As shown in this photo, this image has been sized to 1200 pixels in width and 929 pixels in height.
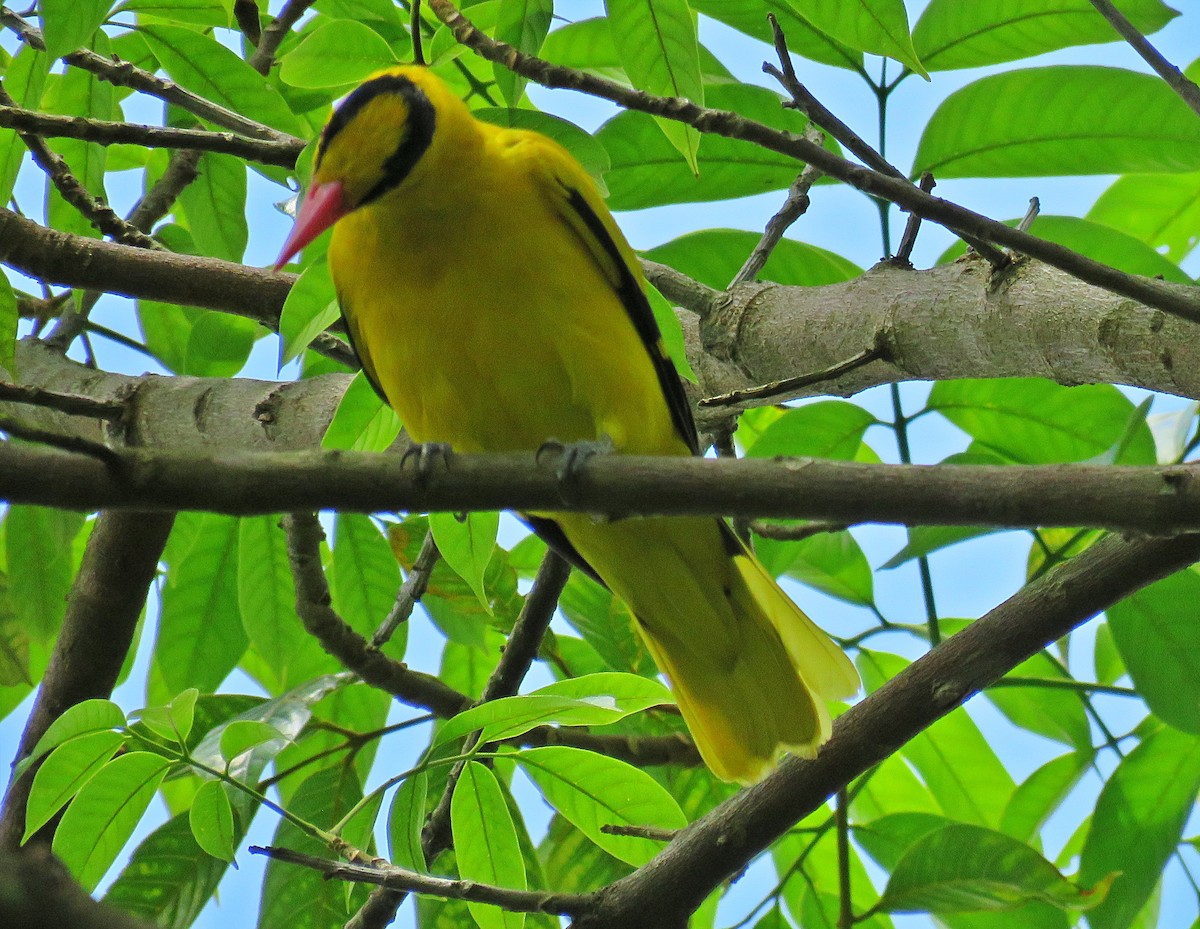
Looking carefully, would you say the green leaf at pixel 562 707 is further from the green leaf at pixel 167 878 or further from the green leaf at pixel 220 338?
the green leaf at pixel 220 338

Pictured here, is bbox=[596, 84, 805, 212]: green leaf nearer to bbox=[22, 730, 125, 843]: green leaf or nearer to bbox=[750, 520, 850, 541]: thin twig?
bbox=[750, 520, 850, 541]: thin twig

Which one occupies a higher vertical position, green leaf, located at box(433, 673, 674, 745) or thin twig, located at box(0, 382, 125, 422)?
thin twig, located at box(0, 382, 125, 422)

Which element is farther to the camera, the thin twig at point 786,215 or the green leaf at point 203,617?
the green leaf at point 203,617

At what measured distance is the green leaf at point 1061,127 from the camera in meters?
2.27

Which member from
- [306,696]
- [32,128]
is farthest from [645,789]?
[32,128]

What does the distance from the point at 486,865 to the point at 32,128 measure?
5.17 ft

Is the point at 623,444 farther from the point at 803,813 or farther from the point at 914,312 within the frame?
the point at 803,813

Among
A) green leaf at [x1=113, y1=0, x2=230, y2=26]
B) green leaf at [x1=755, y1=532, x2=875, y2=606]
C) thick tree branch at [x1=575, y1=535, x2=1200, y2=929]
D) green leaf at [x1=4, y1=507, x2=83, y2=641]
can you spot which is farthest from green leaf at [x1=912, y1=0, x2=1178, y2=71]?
green leaf at [x1=4, y1=507, x2=83, y2=641]

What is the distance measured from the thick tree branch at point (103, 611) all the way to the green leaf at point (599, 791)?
4.47 feet

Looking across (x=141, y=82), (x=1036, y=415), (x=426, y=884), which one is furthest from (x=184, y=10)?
(x=1036, y=415)

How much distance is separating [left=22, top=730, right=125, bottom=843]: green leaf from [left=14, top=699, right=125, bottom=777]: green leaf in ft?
0.04

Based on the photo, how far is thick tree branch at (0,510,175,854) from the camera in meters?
2.85

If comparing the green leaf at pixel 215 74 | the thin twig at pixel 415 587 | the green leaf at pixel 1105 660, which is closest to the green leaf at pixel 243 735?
the thin twig at pixel 415 587

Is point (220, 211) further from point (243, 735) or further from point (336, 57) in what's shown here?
point (243, 735)
